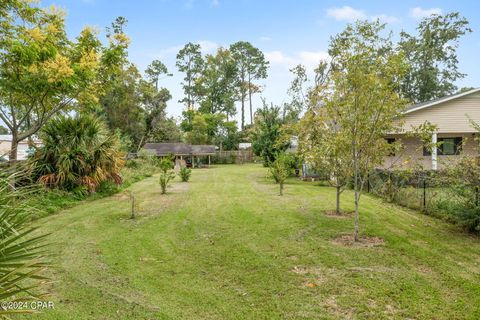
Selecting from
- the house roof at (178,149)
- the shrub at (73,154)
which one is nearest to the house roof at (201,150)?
the house roof at (178,149)

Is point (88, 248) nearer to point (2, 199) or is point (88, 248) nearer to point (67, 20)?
point (2, 199)

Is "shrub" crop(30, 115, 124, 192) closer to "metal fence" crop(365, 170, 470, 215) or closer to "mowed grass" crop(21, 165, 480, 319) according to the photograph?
"mowed grass" crop(21, 165, 480, 319)

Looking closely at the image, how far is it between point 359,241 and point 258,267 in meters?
2.80

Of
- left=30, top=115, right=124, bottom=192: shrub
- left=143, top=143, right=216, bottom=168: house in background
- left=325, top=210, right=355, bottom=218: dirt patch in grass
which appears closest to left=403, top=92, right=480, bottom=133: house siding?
left=325, top=210, right=355, bottom=218: dirt patch in grass

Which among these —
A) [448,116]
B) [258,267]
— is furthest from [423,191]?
[448,116]

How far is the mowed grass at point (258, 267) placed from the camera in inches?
163

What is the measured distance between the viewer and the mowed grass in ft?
13.6

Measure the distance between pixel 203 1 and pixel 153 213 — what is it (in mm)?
11461

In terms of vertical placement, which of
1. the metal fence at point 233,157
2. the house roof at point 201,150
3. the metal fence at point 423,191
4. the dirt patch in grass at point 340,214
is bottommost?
the dirt patch in grass at point 340,214

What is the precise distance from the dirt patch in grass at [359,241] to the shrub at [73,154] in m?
10.3

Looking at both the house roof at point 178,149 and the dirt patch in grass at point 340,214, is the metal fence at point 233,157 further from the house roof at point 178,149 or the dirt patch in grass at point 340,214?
the dirt patch in grass at point 340,214

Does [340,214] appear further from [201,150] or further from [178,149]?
[201,150]

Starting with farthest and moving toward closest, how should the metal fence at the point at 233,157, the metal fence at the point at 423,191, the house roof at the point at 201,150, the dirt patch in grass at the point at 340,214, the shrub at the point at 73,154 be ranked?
the metal fence at the point at 233,157, the house roof at the point at 201,150, the shrub at the point at 73,154, the dirt patch in grass at the point at 340,214, the metal fence at the point at 423,191

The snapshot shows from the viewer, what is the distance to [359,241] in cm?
717
